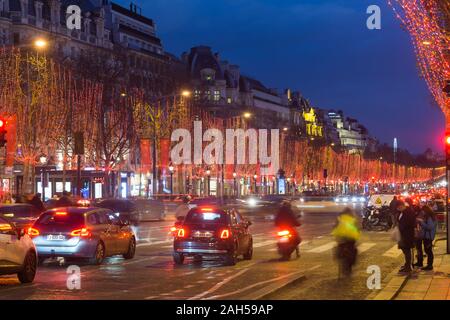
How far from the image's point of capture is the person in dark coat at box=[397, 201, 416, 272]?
21.1 m

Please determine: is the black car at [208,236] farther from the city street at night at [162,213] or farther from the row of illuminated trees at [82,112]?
the row of illuminated trees at [82,112]

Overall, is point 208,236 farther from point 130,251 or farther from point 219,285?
point 219,285

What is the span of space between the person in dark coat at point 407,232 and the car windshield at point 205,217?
5.25 metres

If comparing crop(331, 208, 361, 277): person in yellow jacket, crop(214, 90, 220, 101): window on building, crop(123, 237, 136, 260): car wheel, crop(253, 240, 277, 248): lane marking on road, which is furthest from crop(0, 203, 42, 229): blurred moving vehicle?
crop(214, 90, 220, 101): window on building

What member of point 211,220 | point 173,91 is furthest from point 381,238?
point 173,91

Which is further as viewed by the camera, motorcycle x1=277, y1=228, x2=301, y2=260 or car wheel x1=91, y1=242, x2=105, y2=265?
motorcycle x1=277, y1=228, x2=301, y2=260

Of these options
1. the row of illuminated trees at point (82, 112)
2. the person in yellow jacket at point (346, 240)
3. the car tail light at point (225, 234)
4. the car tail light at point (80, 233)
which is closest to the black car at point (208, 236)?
the car tail light at point (225, 234)

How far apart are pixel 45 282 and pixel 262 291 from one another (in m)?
5.31

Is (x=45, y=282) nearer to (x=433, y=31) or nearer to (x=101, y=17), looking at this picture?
(x=433, y=31)

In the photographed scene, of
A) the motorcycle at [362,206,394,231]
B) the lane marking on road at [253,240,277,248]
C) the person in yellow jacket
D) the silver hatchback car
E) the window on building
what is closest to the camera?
the person in yellow jacket

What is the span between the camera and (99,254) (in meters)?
23.8

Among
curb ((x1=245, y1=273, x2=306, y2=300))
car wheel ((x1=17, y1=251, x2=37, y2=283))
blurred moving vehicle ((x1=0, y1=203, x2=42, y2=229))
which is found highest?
blurred moving vehicle ((x1=0, y1=203, x2=42, y2=229))

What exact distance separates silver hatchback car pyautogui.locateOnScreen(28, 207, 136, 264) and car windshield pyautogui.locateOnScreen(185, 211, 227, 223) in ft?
7.66

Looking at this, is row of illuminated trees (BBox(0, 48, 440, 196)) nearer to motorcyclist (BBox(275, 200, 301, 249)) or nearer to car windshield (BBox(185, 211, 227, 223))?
motorcyclist (BBox(275, 200, 301, 249))
